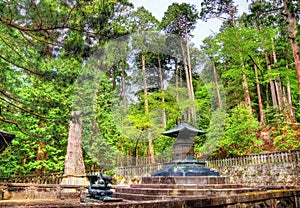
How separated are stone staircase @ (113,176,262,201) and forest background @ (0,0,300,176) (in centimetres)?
281

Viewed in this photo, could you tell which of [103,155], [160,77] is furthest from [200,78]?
[103,155]

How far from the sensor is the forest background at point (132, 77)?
588 centimetres

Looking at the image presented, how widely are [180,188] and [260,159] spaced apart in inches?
286

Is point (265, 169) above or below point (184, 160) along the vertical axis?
below

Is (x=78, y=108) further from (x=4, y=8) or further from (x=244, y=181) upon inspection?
(x=4, y=8)

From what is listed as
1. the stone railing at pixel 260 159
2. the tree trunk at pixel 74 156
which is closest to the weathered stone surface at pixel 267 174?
the stone railing at pixel 260 159

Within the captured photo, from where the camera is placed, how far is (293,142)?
12656mm

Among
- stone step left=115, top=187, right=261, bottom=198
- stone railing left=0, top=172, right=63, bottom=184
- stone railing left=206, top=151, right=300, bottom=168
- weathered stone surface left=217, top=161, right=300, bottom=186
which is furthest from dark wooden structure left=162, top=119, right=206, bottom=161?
stone railing left=0, top=172, right=63, bottom=184

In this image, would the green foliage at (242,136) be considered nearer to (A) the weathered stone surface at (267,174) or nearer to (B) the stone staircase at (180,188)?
(A) the weathered stone surface at (267,174)

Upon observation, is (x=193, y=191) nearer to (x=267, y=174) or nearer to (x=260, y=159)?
(x=267, y=174)

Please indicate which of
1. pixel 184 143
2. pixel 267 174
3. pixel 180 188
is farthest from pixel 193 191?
pixel 267 174

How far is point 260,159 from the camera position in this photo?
41.1 ft

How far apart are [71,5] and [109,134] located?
14.3m

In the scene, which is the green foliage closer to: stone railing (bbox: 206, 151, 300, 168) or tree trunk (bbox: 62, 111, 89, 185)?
stone railing (bbox: 206, 151, 300, 168)
